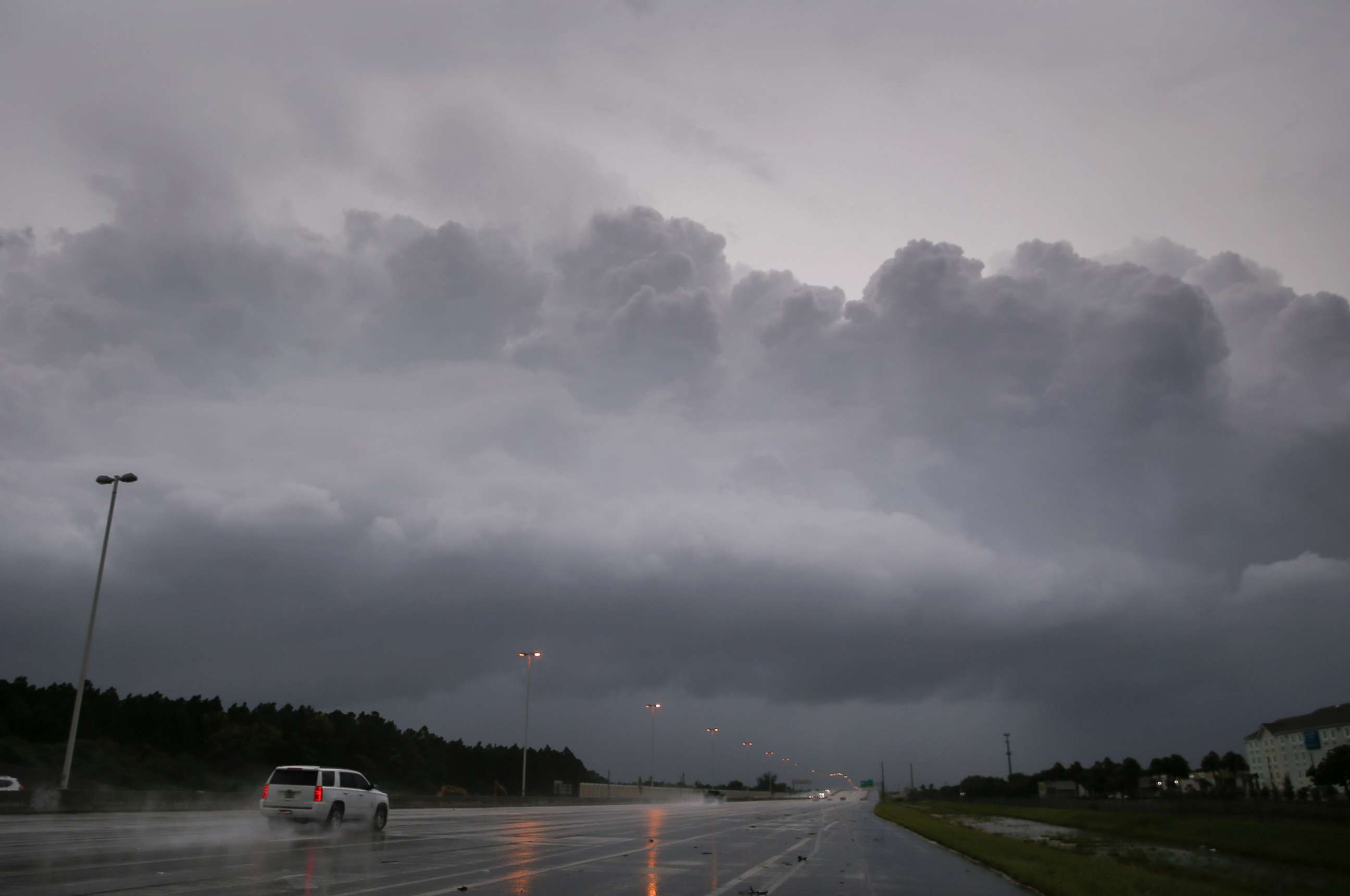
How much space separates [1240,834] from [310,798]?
62.9m

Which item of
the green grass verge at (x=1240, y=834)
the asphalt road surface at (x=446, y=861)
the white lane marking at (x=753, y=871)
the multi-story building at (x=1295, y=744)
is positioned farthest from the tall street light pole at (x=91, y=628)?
the multi-story building at (x=1295, y=744)

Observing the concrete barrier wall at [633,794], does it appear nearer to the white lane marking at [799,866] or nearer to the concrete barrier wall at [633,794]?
the concrete barrier wall at [633,794]

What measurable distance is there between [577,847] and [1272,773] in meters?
195

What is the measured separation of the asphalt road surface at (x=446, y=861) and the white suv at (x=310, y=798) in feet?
2.15

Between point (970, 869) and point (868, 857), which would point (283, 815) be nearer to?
point (868, 857)

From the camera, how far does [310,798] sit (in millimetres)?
29609

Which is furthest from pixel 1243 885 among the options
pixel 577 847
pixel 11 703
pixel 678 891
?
pixel 11 703

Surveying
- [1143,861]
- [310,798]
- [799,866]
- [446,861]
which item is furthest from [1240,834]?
[446,861]

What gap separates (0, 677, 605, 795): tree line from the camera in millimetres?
95062

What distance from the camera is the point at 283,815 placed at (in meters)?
29.5

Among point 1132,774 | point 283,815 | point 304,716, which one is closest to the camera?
point 283,815

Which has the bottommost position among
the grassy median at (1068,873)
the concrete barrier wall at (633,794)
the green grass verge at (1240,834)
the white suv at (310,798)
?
the concrete barrier wall at (633,794)

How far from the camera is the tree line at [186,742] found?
95062 millimetres

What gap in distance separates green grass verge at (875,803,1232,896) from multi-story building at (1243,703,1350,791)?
139m
